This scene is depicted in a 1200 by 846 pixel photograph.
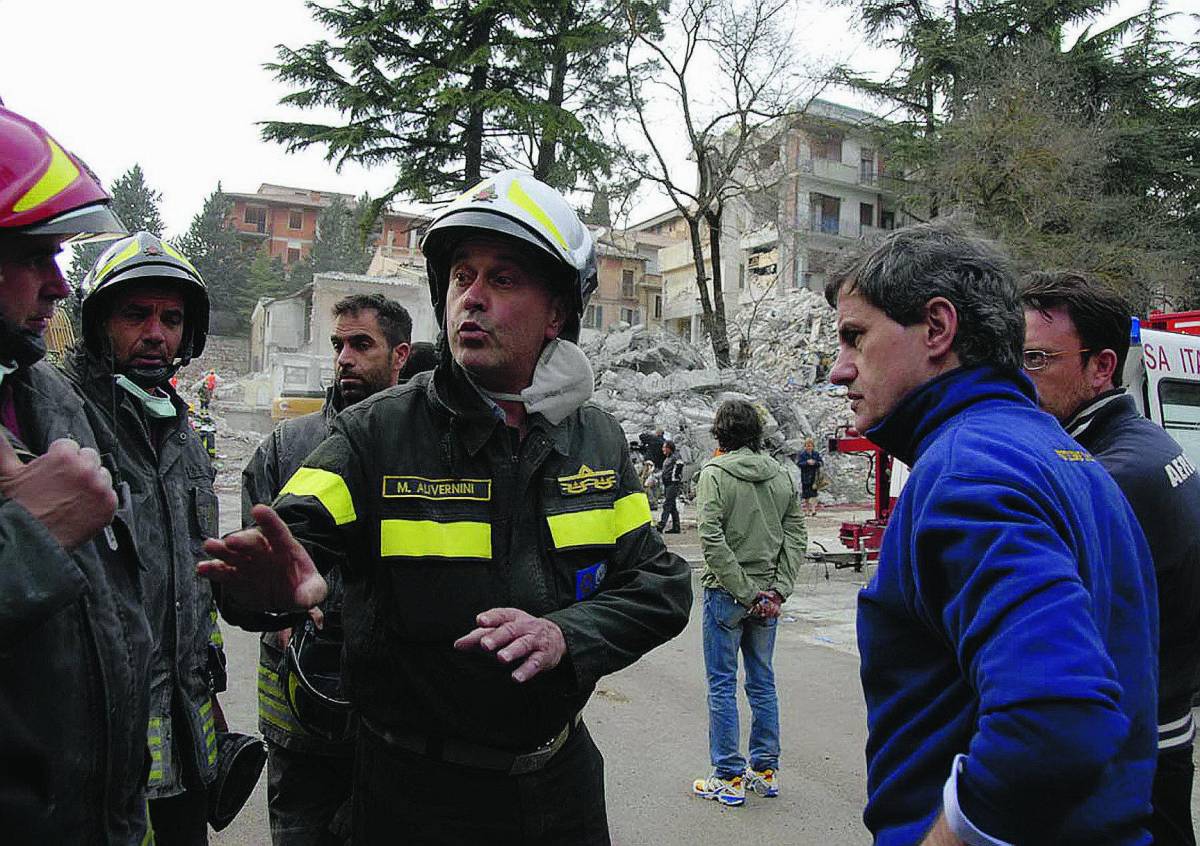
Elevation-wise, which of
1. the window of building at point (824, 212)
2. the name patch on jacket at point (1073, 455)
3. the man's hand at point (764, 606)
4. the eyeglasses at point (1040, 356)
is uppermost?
the window of building at point (824, 212)

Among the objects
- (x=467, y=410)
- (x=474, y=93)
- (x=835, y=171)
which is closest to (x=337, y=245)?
(x=835, y=171)

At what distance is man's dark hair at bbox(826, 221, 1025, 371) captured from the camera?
1675mm

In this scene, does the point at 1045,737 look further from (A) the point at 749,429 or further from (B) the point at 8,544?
(A) the point at 749,429

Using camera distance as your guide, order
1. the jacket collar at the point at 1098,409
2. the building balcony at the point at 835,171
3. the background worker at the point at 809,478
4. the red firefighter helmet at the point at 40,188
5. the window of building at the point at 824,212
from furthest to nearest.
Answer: the window of building at the point at 824,212 → the building balcony at the point at 835,171 → the background worker at the point at 809,478 → the jacket collar at the point at 1098,409 → the red firefighter helmet at the point at 40,188

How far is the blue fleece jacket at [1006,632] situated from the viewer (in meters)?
1.21

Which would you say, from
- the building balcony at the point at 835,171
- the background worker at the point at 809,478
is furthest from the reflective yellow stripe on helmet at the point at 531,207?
the building balcony at the point at 835,171

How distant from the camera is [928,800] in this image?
59.5 inches

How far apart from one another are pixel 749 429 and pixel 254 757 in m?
3.59

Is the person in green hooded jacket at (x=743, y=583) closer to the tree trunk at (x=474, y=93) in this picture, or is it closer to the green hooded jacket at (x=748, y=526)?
the green hooded jacket at (x=748, y=526)

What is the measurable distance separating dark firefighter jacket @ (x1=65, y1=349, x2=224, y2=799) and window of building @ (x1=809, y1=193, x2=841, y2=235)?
48.7m

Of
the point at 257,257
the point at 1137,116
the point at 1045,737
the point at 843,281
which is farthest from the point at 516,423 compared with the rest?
the point at 257,257

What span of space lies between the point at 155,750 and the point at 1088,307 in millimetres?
3228

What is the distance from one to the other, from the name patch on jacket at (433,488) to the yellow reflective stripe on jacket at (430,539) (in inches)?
2.6

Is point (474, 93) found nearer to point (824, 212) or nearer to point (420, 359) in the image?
point (420, 359)
